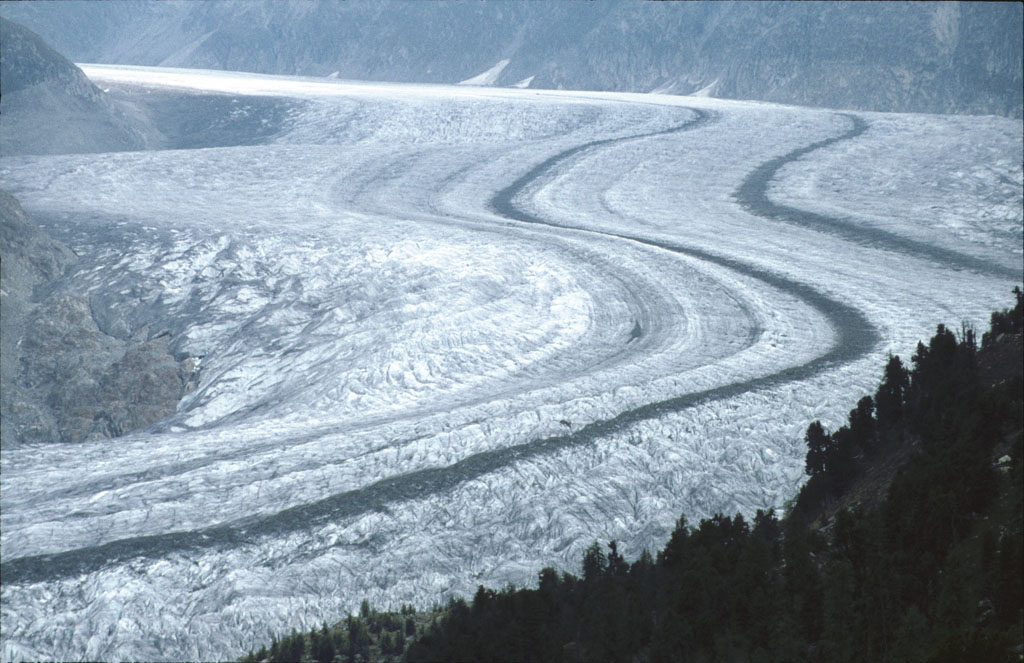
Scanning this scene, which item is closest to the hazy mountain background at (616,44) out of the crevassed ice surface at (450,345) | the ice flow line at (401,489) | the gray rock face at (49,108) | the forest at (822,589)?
the crevassed ice surface at (450,345)

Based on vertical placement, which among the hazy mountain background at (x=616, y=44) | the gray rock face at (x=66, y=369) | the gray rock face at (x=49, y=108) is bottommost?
the gray rock face at (x=66, y=369)

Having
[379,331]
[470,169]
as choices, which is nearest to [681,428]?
[379,331]

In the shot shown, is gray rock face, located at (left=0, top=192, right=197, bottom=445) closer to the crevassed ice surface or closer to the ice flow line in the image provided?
the crevassed ice surface

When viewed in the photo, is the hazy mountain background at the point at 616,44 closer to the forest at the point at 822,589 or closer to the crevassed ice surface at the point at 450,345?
the crevassed ice surface at the point at 450,345

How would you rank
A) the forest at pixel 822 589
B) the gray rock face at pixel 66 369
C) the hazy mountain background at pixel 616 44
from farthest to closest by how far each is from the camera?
1. the hazy mountain background at pixel 616 44
2. the gray rock face at pixel 66 369
3. the forest at pixel 822 589

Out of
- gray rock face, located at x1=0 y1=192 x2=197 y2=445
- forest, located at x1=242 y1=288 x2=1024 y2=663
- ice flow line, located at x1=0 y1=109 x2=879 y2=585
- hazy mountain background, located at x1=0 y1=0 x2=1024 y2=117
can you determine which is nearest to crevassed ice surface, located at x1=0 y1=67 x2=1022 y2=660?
ice flow line, located at x1=0 y1=109 x2=879 y2=585
